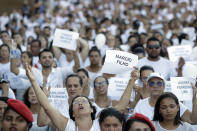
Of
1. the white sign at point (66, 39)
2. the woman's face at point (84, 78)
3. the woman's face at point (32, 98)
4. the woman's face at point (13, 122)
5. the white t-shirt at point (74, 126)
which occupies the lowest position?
the white t-shirt at point (74, 126)

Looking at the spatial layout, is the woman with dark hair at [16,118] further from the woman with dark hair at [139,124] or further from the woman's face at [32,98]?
the woman's face at [32,98]

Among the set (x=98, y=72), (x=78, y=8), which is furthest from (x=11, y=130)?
(x=78, y=8)

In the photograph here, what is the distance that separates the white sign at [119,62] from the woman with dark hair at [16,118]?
180 cm

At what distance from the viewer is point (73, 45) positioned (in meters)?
8.46

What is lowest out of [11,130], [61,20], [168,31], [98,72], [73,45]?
[11,130]

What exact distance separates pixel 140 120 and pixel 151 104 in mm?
1522

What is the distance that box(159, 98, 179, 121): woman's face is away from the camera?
529 cm

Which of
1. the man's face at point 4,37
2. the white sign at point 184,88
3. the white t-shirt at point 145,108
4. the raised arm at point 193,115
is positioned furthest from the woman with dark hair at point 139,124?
the man's face at point 4,37

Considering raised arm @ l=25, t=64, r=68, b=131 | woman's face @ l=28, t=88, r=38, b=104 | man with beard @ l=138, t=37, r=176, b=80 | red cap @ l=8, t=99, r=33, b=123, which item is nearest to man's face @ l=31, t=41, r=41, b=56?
man with beard @ l=138, t=37, r=176, b=80

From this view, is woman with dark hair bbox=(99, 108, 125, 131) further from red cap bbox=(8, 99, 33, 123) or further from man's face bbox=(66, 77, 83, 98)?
man's face bbox=(66, 77, 83, 98)

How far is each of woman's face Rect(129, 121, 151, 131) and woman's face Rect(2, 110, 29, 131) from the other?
119 centimetres

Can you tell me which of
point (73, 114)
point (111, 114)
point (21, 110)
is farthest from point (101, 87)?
point (21, 110)

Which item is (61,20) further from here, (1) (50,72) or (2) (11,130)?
(2) (11,130)

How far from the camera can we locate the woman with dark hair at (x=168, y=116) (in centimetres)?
530
